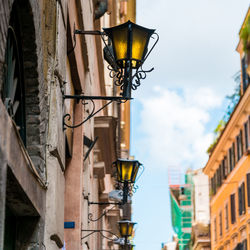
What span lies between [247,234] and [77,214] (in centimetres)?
2116

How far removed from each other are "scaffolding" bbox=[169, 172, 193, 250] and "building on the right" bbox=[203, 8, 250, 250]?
2376 cm

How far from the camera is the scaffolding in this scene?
64.9 metres

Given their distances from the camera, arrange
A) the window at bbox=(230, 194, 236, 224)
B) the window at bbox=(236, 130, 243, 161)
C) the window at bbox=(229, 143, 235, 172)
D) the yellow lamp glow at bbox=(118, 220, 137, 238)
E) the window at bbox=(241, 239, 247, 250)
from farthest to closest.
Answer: the window at bbox=(229, 143, 235, 172)
the window at bbox=(230, 194, 236, 224)
the window at bbox=(236, 130, 243, 161)
the window at bbox=(241, 239, 247, 250)
the yellow lamp glow at bbox=(118, 220, 137, 238)

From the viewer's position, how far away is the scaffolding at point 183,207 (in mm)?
64875

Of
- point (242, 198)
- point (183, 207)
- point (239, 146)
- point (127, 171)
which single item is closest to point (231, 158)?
point (239, 146)

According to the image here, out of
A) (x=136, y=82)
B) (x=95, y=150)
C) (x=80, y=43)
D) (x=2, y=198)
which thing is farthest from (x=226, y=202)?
(x=2, y=198)

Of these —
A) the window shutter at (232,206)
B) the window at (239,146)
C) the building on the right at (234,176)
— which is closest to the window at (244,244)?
the building on the right at (234,176)

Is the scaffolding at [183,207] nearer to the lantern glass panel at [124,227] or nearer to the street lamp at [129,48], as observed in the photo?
the lantern glass panel at [124,227]

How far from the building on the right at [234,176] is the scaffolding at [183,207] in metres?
23.8

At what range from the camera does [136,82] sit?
7551 millimetres

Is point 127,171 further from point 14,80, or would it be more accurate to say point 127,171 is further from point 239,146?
point 239,146

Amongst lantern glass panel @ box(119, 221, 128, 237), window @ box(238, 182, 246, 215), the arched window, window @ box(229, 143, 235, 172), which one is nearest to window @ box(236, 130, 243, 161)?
window @ box(229, 143, 235, 172)

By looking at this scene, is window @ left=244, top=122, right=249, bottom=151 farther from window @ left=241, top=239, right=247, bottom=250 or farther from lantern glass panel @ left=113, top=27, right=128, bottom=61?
lantern glass panel @ left=113, top=27, right=128, bottom=61

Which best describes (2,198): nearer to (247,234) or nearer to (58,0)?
(58,0)
